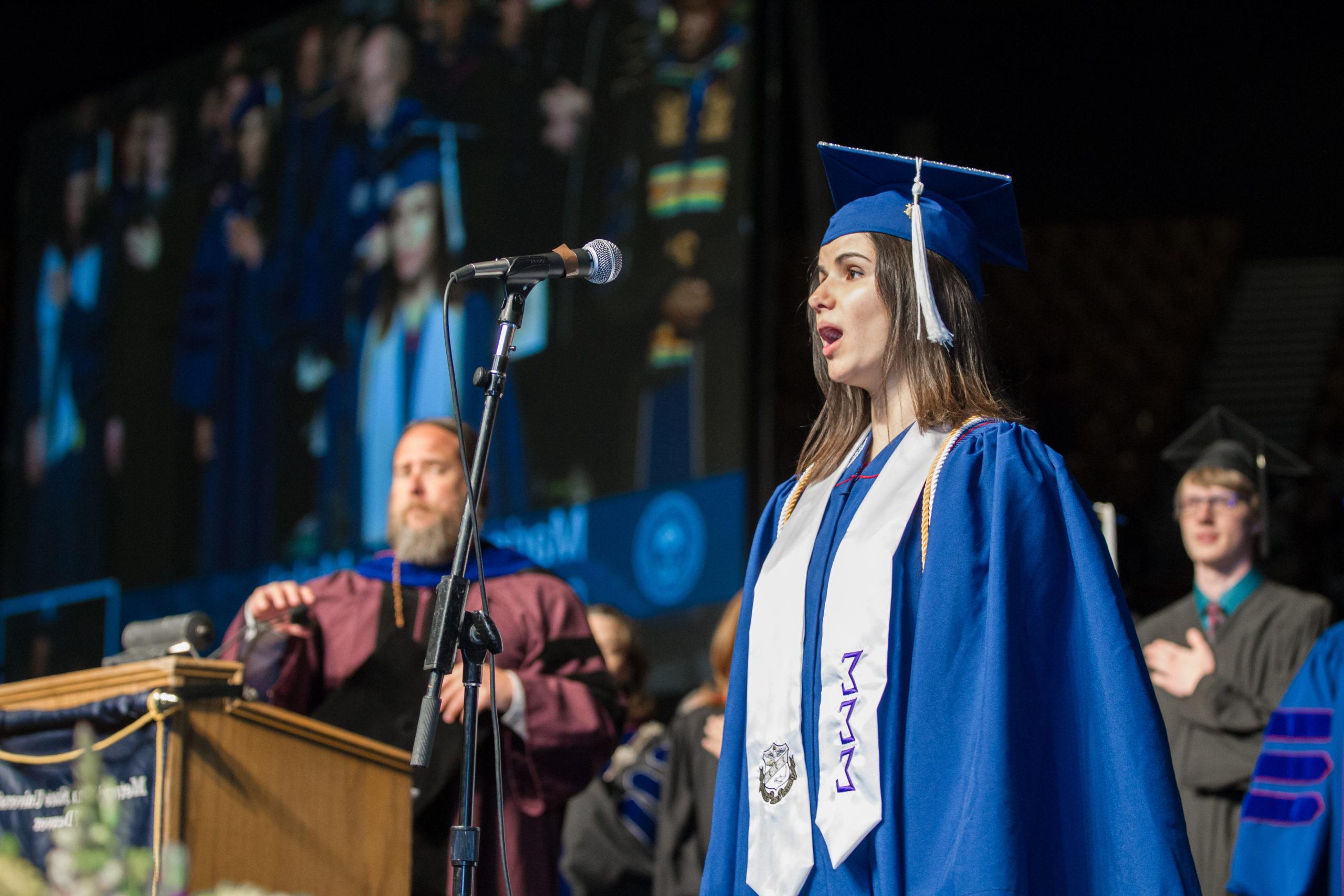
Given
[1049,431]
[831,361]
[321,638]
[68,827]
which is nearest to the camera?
[831,361]

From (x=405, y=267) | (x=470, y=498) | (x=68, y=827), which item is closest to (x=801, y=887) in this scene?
(x=470, y=498)

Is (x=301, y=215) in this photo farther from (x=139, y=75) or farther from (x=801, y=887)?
(x=801, y=887)

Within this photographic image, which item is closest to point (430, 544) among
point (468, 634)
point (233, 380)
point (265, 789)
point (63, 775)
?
point (265, 789)

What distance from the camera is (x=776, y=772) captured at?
7.26 feet

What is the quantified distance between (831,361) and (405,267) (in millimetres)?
4592

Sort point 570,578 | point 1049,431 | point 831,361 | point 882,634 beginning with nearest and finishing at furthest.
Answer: point 882,634 < point 831,361 < point 570,578 < point 1049,431

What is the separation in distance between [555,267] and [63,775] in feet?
4.22

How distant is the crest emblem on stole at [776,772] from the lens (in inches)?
86.0

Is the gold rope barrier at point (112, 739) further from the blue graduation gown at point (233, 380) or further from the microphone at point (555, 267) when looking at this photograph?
the blue graduation gown at point (233, 380)

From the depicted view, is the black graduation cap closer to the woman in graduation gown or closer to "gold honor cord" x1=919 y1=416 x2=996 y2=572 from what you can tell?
the woman in graduation gown

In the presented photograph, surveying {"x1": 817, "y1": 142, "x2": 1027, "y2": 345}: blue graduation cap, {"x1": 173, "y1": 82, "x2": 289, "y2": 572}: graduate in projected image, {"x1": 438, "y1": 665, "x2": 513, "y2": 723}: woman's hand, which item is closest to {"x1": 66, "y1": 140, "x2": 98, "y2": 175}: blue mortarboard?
{"x1": 173, "y1": 82, "x2": 289, "y2": 572}: graduate in projected image

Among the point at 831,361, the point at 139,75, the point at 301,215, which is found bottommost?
the point at 831,361

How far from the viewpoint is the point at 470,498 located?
94.0 inches

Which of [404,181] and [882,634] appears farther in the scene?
[404,181]
